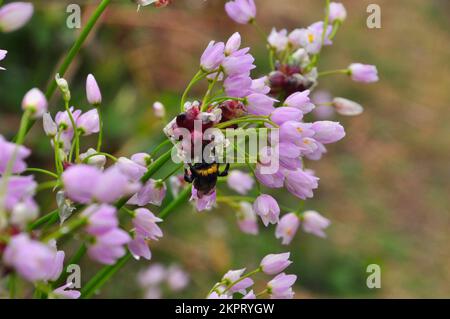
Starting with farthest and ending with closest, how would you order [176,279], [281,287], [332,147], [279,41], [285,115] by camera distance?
[332,147], [176,279], [279,41], [281,287], [285,115]

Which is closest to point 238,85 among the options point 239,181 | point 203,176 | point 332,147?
point 203,176

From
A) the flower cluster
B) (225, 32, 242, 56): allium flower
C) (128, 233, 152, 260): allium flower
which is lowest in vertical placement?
the flower cluster

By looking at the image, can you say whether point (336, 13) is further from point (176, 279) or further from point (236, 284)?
point (176, 279)

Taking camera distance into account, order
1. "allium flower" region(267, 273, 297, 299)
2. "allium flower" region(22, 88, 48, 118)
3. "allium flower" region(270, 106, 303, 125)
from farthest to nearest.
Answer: "allium flower" region(267, 273, 297, 299) < "allium flower" region(270, 106, 303, 125) < "allium flower" region(22, 88, 48, 118)

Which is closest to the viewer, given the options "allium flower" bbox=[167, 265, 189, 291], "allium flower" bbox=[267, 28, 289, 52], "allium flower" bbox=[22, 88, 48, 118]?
"allium flower" bbox=[22, 88, 48, 118]

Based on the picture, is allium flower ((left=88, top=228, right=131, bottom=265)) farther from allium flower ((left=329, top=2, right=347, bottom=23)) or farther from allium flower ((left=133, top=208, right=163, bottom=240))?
allium flower ((left=329, top=2, right=347, bottom=23))

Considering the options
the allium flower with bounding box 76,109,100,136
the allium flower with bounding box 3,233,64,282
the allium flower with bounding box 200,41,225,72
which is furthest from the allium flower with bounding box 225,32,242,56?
the allium flower with bounding box 3,233,64,282
